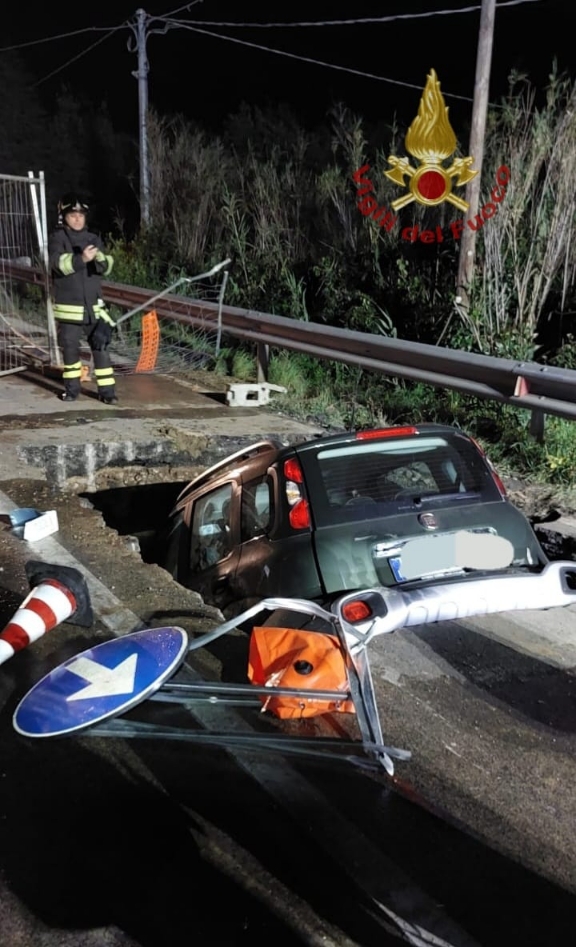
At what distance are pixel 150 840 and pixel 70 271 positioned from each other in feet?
21.4

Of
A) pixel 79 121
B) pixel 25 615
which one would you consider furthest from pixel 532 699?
pixel 79 121

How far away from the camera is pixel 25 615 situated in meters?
3.44

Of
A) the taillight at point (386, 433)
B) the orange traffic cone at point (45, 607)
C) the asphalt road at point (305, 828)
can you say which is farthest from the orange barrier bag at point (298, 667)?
the taillight at point (386, 433)

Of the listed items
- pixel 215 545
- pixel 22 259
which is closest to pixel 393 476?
pixel 215 545

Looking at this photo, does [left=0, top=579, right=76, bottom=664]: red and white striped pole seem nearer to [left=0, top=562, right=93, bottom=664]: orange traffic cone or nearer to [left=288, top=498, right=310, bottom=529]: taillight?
[left=0, top=562, right=93, bottom=664]: orange traffic cone

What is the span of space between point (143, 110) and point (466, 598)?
17.4 meters

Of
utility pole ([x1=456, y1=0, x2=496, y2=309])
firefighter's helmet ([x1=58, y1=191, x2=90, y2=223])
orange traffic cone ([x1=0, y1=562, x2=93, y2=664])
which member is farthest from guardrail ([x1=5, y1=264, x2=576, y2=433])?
orange traffic cone ([x1=0, y1=562, x2=93, y2=664])

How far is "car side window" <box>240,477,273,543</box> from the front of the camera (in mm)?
4355

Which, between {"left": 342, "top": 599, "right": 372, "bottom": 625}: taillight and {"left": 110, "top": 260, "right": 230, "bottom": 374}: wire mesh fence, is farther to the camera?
{"left": 110, "top": 260, "right": 230, "bottom": 374}: wire mesh fence

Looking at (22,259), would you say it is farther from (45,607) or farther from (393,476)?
(45,607)

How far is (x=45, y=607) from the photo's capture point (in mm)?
3479

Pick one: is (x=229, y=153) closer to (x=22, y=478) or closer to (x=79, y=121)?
(x=22, y=478)

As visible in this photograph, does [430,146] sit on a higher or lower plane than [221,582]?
higher

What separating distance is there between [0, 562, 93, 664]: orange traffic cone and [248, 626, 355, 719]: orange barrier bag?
0.89 m
